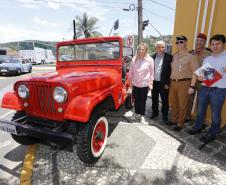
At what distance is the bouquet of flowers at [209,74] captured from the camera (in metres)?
2.89

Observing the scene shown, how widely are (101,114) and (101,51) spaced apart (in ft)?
5.07

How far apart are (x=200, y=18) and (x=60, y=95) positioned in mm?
3590

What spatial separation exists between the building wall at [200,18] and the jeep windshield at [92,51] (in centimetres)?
199

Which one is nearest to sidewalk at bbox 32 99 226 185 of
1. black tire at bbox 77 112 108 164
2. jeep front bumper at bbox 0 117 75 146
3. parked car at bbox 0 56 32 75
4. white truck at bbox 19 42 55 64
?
black tire at bbox 77 112 108 164

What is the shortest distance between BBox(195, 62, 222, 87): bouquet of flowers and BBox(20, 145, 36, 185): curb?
9.69 ft

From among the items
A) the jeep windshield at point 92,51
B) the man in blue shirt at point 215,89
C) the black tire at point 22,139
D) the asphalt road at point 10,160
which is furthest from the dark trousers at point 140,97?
the asphalt road at point 10,160

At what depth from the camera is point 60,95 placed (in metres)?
2.33

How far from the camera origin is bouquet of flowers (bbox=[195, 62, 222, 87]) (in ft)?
9.48

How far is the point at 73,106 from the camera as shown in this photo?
2287 millimetres

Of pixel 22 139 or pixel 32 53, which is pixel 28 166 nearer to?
pixel 22 139

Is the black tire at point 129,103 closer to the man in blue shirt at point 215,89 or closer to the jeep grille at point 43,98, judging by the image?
the man in blue shirt at point 215,89

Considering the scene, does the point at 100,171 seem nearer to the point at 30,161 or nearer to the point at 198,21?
the point at 30,161

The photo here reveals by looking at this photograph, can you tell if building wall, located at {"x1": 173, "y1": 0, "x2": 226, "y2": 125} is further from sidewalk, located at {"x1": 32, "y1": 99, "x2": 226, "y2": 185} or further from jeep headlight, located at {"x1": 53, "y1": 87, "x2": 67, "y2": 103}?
jeep headlight, located at {"x1": 53, "y1": 87, "x2": 67, "y2": 103}

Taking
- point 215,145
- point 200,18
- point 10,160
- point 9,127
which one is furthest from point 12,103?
point 200,18
